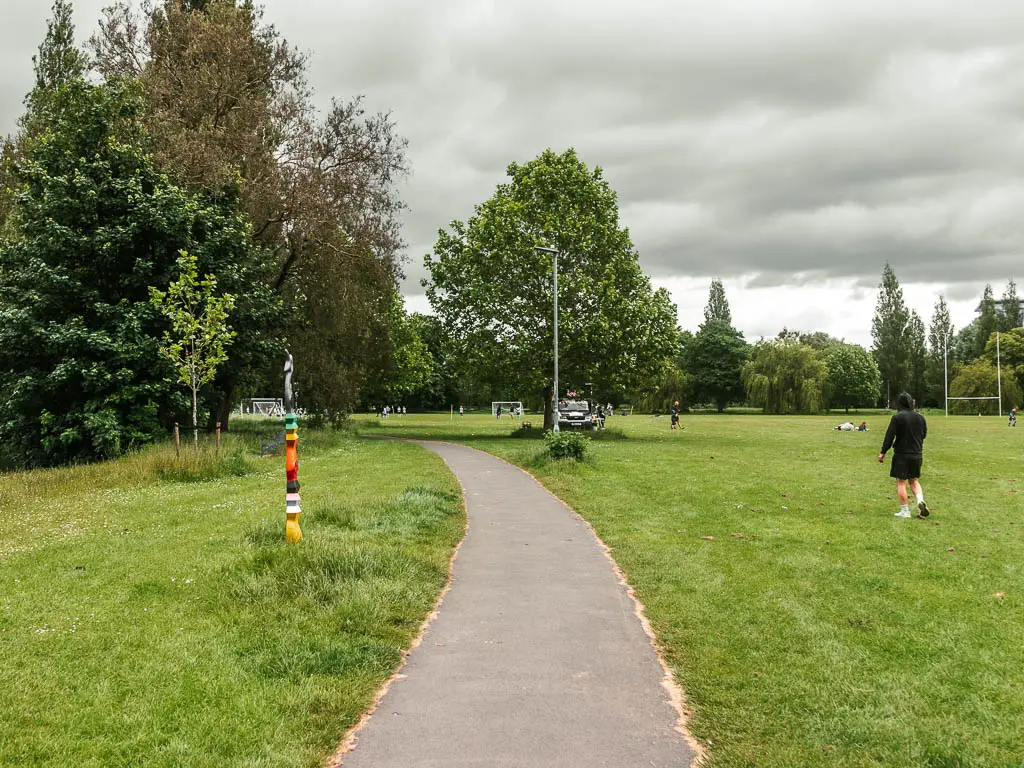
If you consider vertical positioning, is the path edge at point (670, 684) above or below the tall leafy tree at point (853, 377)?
below

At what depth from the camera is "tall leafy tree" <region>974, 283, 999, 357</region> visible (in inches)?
3994

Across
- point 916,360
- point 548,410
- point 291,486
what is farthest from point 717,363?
point 291,486

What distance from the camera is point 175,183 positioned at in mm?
23000

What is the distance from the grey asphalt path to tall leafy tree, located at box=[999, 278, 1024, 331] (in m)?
116

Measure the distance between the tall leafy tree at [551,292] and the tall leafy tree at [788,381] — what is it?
150ft

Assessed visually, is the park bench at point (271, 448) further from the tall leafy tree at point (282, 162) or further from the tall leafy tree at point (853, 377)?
the tall leafy tree at point (853, 377)

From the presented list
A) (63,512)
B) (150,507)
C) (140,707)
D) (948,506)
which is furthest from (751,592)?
(63,512)

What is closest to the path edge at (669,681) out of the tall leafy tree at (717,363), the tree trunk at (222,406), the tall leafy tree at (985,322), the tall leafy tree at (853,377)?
the tree trunk at (222,406)

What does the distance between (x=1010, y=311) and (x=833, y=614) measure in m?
122

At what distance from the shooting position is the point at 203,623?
5.78 m

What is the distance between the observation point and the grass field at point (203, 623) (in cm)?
391

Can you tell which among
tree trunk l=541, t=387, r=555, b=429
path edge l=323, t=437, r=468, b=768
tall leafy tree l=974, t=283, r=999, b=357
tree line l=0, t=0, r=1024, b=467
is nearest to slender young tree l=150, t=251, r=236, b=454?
tree line l=0, t=0, r=1024, b=467

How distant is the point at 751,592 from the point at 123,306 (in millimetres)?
19893

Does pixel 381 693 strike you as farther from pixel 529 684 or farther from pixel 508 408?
pixel 508 408
